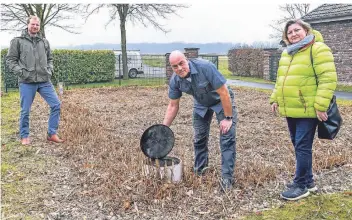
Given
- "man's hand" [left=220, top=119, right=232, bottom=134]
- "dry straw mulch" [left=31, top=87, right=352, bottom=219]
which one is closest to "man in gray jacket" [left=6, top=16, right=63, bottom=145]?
"dry straw mulch" [left=31, top=87, right=352, bottom=219]

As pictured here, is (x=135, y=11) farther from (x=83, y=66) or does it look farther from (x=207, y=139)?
(x=207, y=139)

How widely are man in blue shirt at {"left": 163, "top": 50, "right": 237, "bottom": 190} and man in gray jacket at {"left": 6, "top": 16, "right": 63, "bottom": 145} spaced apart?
266 centimetres

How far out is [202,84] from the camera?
3.86m

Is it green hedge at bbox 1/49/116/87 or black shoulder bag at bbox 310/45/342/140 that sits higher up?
green hedge at bbox 1/49/116/87

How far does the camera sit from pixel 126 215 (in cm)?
365

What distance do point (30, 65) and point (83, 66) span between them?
42.8ft

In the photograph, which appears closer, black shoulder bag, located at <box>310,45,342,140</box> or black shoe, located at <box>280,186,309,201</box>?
black shoulder bag, located at <box>310,45,342,140</box>

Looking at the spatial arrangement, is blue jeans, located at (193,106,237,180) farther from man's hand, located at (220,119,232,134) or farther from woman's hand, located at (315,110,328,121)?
woman's hand, located at (315,110,328,121)

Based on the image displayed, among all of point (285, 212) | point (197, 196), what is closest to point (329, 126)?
point (285, 212)

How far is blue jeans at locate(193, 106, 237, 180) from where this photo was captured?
13.3 feet

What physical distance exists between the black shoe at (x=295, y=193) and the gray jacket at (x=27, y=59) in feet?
13.3

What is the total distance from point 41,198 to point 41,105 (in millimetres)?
7189

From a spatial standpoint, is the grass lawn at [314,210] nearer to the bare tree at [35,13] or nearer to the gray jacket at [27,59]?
A: the gray jacket at [27,59]

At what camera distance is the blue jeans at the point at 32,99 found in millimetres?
5867
